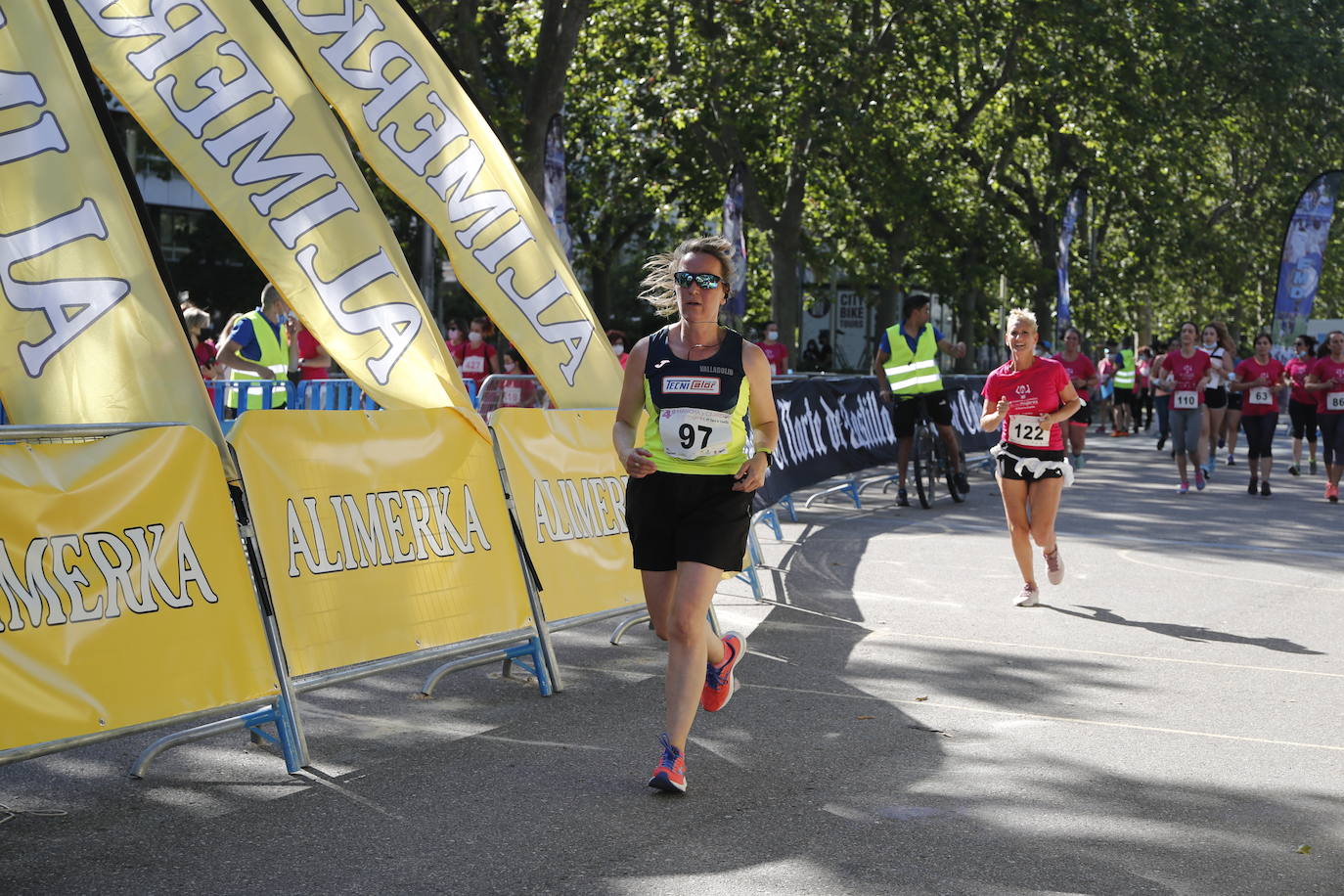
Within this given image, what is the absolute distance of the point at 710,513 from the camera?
5.67m

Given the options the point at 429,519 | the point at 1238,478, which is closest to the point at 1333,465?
the point at 1238,478

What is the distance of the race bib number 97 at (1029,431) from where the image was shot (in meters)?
10.1

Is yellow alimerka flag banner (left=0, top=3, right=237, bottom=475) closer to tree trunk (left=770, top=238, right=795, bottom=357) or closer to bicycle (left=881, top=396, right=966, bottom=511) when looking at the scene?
bicycle (left=881, top=396, right=966, bottom=511)

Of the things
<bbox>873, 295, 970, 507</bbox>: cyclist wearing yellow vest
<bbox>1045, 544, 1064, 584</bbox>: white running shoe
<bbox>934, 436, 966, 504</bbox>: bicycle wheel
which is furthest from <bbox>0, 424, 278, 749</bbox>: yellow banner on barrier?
<bbox>934, 436, 966, 504</bbox>: bicycle wheel

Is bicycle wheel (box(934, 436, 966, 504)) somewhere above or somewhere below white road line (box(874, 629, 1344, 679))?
above

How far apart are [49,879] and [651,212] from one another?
1234 inches

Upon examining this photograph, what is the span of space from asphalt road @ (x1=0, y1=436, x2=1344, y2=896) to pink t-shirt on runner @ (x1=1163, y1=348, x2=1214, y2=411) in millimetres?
9358

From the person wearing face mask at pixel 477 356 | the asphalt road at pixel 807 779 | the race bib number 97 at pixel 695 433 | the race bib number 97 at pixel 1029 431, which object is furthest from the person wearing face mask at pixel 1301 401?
the race bib number 97 at pixel 695 433

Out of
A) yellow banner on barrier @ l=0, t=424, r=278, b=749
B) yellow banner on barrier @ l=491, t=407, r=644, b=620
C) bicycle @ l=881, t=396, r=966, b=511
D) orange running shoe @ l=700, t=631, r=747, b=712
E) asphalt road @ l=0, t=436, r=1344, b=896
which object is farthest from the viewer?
bicycle @ l=881, t=396, r=966, b=511

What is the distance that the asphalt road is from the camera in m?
4.72

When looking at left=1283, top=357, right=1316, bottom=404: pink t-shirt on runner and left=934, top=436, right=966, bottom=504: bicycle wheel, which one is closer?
left=934, top=436, right=966, bottom=504: bicycle wheel

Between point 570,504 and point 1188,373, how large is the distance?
42.7 ft

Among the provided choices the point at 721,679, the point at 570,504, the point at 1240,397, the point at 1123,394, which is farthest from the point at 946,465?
the point at 1123,394

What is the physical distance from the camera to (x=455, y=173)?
336 inches
